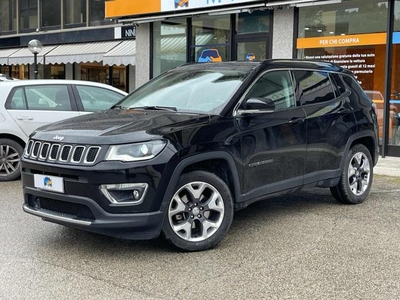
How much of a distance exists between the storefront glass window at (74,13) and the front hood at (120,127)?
53.3 ft

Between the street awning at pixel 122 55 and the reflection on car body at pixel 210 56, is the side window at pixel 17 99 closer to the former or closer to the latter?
the reflection on car body at pixel 210 56

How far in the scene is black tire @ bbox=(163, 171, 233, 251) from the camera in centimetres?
437

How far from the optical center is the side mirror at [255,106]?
191 inches

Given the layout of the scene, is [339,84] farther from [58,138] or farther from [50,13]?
[50,13]

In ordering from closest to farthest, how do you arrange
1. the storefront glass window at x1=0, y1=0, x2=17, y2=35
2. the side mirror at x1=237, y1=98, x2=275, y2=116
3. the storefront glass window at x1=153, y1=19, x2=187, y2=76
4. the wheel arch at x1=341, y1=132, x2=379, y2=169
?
1. the side mirror at x1=237, y1=98, x2=275, y2=116
2. the wheel arch at x1=341, y1=132, x2=379, y2=169
3. the storefront glass window at x1=153, y1=19, x2=187, y2=76
4. the storefront glass window at x1=0, y1=0, x2=17, y2=35

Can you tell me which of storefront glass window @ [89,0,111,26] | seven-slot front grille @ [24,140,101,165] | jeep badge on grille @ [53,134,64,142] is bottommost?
seven-slot front grille @ [24,140,101,165]

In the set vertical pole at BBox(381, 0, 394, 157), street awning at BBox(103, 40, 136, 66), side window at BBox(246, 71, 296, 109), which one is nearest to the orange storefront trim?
street awning at BBox(103, 40, 136, 66)

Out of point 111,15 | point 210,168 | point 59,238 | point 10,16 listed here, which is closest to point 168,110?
point 210,168

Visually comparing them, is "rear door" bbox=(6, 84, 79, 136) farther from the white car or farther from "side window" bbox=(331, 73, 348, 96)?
"side window" bbox=(331, 73, 348, 96)

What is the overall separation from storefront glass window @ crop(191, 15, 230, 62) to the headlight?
8540 millimetres

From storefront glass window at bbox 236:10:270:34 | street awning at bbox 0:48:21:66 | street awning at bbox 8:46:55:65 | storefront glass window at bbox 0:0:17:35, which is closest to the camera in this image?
storefront glass window at bbox 236:10:270:34

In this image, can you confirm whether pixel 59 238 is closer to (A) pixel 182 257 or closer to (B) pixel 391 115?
(A) pixel 182 257

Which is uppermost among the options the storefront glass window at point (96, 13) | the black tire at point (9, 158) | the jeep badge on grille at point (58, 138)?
the storefront glass window at point (96, 13)

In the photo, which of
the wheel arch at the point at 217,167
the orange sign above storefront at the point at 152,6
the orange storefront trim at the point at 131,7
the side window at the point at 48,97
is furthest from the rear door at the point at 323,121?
the orange storefront trim at the point at 131,7
